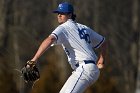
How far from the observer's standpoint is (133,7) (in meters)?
33.5

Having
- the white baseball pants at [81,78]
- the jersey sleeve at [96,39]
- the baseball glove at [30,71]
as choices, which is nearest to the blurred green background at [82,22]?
the jersey sleeve at [96,39]

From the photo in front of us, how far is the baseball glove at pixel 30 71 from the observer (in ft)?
30.7

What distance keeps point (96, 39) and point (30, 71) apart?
1146 mm

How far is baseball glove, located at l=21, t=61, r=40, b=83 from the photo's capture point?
9.35m

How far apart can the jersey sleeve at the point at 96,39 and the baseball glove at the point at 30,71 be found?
0.96 m

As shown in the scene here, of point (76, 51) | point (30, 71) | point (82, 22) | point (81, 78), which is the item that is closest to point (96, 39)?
point (76, 51)

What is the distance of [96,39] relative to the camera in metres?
10.1

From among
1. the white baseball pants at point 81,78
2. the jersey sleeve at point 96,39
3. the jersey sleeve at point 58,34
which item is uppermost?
the jersey sleeve at point 58,34

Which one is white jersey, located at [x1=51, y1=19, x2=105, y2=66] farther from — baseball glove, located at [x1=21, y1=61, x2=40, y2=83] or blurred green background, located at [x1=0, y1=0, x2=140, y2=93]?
blurred green background, located at [x1=0, y1=0, x2=140, y2=93]

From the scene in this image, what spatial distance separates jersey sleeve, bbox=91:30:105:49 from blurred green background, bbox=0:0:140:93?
11339 millimetres

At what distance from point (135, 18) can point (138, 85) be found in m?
8.22

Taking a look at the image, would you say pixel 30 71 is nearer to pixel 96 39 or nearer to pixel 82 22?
pixel 96 39

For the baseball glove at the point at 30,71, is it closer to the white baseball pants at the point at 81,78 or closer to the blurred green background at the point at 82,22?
the white baseball pants at the point at 81,78

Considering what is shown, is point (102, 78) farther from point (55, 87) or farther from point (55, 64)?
point (55, 64)
